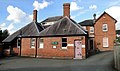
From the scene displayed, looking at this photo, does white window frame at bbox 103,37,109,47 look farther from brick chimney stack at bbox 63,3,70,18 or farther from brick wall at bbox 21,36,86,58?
brick wall at bbox 21,36,86,58

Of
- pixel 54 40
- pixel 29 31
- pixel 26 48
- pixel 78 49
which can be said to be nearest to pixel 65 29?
pixel 54 40

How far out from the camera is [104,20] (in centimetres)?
4356

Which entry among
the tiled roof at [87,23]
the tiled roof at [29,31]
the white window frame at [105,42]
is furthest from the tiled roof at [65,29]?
the tiled roof at [87,23]

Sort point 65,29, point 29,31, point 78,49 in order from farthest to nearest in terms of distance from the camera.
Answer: point 29,31 → point 65,29 → point 78,49

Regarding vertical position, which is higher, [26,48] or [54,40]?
[54,40]

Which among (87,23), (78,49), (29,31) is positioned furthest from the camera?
(87,23)

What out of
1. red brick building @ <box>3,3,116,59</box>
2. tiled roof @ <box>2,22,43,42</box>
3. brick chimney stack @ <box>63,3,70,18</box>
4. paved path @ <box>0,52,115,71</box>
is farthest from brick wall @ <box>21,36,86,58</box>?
paved path @ <box>0,52,115,71</box>

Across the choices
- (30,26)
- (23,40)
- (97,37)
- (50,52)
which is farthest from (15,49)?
(97,37)

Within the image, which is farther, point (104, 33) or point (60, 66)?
point (104, 33)

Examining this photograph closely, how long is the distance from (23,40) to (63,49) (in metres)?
7.55

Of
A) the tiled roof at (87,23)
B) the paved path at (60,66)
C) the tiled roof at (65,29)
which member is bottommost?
the paved path at (60,66)

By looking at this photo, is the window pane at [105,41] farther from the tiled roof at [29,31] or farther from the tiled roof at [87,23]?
the tiled roof at [29,31]

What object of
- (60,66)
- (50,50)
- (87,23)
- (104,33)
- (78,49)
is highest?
(87,23)

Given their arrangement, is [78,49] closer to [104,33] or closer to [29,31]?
[29,31]
